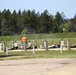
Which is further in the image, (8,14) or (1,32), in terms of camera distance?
(8,14)

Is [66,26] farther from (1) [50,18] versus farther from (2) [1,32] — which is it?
(2) [1,32]

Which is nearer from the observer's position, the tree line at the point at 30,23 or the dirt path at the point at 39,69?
the dirt path at the point at 39,69

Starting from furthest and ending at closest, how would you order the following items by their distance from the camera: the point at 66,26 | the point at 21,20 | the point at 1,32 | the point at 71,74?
the point at 66,26
the point at 21,20
the point at 1,32
the point at 71,74

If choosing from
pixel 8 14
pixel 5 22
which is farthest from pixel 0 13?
pixel 5 22

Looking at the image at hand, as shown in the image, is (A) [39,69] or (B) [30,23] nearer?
(A) [39,69]

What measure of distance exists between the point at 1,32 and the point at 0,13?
71.4 ft

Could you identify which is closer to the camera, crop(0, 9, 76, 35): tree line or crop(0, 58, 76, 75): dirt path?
crop(0, 58, 76, 75): dirt path

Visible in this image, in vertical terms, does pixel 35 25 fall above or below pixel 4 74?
above

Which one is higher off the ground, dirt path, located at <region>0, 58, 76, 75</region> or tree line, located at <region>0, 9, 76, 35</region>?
tree line, located at <region>0, 9, 76, 35</region>

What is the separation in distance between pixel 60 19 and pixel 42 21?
46.4 feet

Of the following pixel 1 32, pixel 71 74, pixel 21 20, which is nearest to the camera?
pixel 71 74

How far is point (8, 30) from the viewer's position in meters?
130

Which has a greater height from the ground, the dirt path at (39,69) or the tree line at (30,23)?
the tree line at (30,23)

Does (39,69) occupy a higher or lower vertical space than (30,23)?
lower
